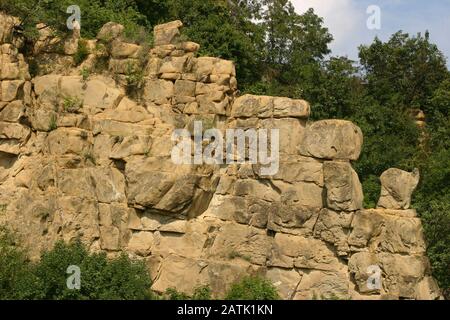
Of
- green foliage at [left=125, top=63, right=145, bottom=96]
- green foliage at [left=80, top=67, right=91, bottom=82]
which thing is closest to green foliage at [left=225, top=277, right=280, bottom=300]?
green foliage at [left=125, top=63, right=145, bottom=96]

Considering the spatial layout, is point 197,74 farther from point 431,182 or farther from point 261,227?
point 431,182

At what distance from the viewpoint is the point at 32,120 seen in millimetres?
16141

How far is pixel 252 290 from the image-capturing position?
14.5 meters

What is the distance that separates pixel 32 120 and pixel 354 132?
701 cm

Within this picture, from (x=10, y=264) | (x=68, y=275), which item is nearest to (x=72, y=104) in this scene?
(x=10, y=264)

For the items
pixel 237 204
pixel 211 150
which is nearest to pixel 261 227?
pixel 237 204

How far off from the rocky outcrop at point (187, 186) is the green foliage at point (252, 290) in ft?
1.21

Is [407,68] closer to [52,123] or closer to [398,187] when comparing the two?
[398,187]

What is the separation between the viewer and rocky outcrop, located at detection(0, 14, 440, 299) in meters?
14.9

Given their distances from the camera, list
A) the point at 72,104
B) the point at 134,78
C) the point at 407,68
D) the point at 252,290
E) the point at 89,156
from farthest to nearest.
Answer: the point at 407,68
the point at 134,78
the point at 72,104
the point at 89,156
the point at 252,290

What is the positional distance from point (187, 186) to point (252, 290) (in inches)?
99.2

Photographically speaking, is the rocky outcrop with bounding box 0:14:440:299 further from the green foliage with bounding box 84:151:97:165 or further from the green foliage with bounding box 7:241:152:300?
the green foliage with bounding box 7:241:152:300
